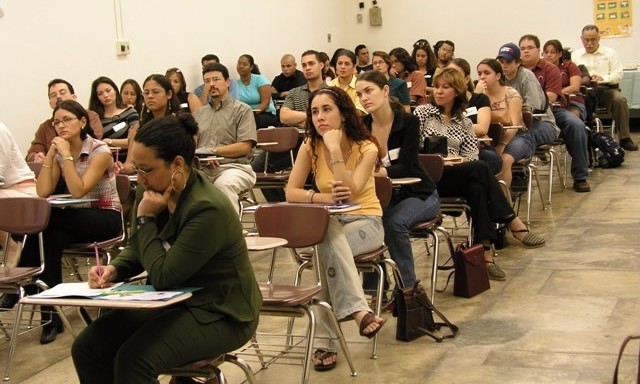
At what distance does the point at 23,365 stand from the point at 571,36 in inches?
405

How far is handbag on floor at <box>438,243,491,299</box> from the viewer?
500 centimetres

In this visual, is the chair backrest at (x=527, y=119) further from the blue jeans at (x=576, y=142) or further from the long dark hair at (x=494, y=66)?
the blue jeans at (x=576, y=142)

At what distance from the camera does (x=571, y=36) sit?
12.8m

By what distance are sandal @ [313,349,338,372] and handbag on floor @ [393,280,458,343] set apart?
0.42m

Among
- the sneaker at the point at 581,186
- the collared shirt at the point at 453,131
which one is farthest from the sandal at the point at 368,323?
the sneaker at the point at 581,186

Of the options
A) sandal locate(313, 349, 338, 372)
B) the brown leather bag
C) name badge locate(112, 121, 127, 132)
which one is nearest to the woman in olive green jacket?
sandal locate(313, 349, 338, 372)

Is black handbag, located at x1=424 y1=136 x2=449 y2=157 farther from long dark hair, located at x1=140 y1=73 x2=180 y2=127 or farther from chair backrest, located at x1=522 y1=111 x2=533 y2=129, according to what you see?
long dark hair, located at x1=140 y1=73 x2=180 y2=127

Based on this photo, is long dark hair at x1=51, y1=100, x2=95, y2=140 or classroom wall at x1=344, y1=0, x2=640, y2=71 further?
classroom wall at x1=344, y1=0, x2=640, y2=71

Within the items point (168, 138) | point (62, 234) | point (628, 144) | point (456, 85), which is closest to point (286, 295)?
point (168, 138)

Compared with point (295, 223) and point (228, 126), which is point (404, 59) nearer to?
point (228, 126)

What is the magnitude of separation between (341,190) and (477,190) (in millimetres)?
1535

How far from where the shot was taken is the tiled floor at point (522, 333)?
3.86 metres

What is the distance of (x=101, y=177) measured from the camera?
4949mm

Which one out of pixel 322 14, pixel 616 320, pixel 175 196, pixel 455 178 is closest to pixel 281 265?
pixel 455 178
